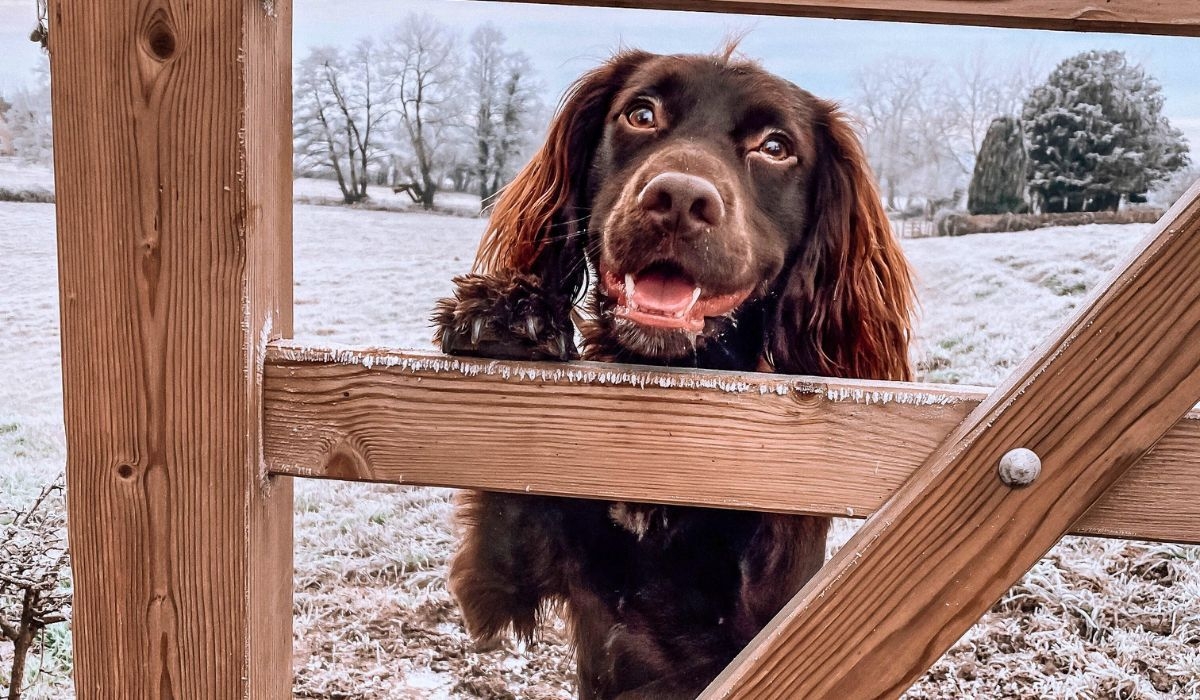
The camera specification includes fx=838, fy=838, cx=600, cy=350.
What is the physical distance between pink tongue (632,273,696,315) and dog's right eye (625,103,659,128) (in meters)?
0.30

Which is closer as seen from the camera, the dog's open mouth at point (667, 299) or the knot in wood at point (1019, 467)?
the knot in wood at point (1019, 467)

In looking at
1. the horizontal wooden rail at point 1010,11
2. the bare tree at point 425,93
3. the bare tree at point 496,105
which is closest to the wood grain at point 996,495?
the horizontal wooden rail at point 1010,11

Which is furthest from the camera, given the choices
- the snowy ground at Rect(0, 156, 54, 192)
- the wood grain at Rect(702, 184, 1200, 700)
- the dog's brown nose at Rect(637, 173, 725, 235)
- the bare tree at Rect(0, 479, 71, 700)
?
the bare tree at Rect(0, 479, 71, 700)

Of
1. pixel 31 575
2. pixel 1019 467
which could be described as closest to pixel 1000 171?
pixel 1019 467

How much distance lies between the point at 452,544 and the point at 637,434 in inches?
32.2

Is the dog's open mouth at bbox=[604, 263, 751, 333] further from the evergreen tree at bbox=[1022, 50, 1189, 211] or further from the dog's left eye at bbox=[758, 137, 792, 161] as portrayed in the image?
the evergreen tree at bbox=[1022, 50, 1189, 211]

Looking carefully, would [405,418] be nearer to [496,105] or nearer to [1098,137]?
[496,105]

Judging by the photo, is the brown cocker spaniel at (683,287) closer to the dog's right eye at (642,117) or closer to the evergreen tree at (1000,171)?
the dog's right eye at (642,117)

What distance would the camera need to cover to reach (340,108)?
1.74 meters

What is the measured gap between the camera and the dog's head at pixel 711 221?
1517 mm

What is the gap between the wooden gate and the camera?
1103 millimetres

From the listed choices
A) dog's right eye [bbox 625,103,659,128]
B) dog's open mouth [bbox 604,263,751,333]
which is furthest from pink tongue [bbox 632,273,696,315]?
dog's right eye [bbox 625,103,659,128]

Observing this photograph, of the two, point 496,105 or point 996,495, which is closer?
point 996,495

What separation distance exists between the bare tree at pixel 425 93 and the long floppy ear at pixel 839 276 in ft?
2.42
